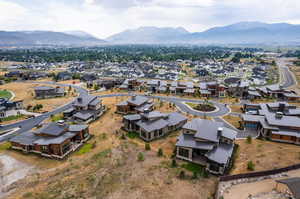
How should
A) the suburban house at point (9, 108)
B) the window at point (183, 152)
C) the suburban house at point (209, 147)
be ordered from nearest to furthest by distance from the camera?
the suburban house at point (209, 147)
the window at point (183, 152)
the suburban house at point (9, 108)

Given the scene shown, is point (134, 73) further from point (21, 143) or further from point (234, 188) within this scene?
point (234, 188)

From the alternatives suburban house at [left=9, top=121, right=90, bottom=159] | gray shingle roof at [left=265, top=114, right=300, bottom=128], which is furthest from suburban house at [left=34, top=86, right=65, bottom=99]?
gray shingle roof at [left=265, top=114, right=300, bottom=128]

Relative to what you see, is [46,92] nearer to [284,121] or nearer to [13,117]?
[13,117]

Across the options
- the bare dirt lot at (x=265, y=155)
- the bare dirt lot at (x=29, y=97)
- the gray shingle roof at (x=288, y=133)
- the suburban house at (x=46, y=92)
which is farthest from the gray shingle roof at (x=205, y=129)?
the suburban house at (x=46, y=92)

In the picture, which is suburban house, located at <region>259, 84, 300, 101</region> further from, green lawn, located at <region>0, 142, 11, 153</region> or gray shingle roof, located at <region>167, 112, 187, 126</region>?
green lawn, located at <region>0, 142, 11, 153</region>

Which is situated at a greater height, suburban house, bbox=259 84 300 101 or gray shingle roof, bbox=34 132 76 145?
suburban house, bbox=259 84 300 101

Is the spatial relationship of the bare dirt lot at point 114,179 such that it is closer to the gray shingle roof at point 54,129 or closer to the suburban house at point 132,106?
the gray shingle roof at point 54,129
